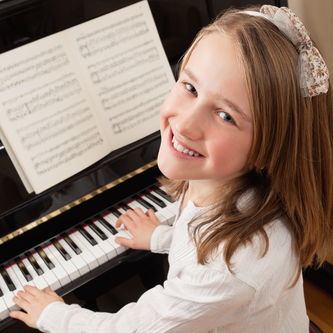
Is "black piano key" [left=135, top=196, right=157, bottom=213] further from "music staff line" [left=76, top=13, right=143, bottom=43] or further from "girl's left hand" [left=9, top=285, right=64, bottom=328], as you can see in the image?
"music staff line" [left=76, top=13, right=143, bottom=43]

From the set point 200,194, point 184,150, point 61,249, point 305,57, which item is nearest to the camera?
point 305,57

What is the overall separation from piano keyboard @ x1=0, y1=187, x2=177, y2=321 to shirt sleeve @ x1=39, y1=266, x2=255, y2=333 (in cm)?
26

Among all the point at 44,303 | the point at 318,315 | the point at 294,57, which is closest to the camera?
the point at 294,57

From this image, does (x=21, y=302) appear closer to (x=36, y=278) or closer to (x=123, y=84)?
(x=36, y=278)

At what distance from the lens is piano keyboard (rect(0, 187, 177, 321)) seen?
1.23 meters

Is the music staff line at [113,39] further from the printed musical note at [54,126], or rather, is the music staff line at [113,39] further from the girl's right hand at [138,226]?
the girl's right hand at [138,226]

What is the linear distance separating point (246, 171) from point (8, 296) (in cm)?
88

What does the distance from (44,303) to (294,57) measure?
1.00 m

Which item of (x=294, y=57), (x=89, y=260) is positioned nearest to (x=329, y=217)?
(x=294, y=57)

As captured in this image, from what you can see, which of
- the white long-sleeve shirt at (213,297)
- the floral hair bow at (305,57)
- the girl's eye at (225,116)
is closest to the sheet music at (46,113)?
the white long-sleeve shirt at (213,297)

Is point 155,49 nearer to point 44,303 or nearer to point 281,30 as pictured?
point 281,30

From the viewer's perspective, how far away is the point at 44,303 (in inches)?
44.5

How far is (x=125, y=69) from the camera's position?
1413mm

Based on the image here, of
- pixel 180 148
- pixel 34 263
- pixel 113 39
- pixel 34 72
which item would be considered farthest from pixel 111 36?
pixel 34 263
